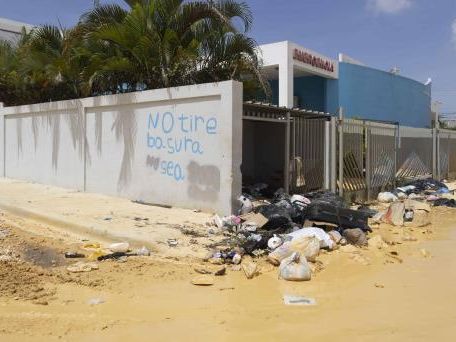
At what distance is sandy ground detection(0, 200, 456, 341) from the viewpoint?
14.0 feet

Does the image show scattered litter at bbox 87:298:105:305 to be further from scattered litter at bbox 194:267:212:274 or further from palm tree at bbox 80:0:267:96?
palm tree at bbox 80:0:267:96

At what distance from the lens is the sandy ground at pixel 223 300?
427cm

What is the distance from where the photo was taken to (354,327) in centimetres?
437

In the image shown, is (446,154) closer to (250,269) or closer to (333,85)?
(333,85)

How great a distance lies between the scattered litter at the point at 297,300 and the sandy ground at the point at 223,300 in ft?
0.28

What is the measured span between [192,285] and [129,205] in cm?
555

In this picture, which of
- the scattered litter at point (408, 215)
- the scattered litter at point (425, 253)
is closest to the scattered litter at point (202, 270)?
the scattered litter at point (425, 253)

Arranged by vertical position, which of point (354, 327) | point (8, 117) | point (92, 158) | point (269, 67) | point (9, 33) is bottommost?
point (354, 327)

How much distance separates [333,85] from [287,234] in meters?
20.1

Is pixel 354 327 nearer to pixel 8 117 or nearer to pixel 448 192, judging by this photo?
pixel 448 192

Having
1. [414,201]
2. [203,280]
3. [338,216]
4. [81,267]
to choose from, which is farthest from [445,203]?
[81,267]

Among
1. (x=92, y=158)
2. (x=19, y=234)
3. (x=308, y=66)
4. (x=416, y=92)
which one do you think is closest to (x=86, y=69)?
(x=92, y=158)

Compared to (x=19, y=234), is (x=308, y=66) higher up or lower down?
higher up

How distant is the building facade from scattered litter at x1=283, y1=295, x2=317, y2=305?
54.5ft
